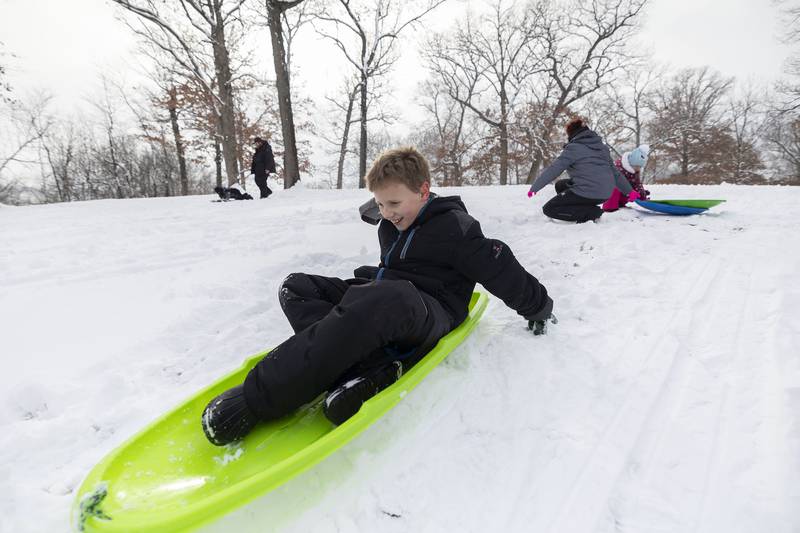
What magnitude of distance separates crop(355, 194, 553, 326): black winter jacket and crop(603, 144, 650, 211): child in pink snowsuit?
4190 millimetres

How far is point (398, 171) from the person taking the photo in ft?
6.27

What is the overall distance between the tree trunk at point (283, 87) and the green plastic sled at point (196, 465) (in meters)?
9.12

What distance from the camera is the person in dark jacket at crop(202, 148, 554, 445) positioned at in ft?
4.53

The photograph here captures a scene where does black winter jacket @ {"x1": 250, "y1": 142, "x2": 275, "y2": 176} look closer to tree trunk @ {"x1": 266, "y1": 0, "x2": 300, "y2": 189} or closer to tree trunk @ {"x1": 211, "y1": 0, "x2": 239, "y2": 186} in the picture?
tree trunk @ {"x1": 266, "y1": 0, "x2": 300, "y2": 189}

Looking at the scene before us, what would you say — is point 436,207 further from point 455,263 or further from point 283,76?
point 283,76

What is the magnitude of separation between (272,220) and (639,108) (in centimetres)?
2788

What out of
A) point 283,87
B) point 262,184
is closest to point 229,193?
point 262,184

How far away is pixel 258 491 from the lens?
1.11 meters

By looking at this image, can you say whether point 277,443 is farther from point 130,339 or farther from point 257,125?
point 257,125

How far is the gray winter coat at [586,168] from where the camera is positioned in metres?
4.62

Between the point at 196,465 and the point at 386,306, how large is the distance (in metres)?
0.86

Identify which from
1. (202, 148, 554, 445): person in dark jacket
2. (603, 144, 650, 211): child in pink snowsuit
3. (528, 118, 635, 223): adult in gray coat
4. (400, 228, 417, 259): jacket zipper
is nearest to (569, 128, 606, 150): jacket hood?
(528, 118, 635, 223): adult in gray coat

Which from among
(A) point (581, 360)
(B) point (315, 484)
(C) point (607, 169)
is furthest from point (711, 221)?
(B) point (315, 484)

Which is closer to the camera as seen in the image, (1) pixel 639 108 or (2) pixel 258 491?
(2) pixel 258 491
